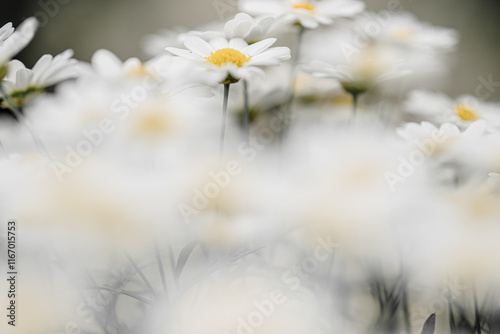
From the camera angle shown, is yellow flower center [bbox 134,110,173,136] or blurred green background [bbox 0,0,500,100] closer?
yellow flower center [bbox 134,110,173,136]

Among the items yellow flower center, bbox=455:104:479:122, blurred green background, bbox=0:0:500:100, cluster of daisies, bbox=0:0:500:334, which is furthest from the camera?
blurred green background, bbox=0:0:500:100

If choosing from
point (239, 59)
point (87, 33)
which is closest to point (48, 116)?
point (239, 59)

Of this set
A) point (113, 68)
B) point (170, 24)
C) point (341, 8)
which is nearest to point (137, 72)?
point (113, 68)

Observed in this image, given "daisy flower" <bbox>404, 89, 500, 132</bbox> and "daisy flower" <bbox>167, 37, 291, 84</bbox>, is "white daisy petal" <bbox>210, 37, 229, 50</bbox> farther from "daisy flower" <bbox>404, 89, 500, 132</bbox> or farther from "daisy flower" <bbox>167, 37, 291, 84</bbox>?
"daisy flower" <bbox>404, 89, 500, 132</bbox>

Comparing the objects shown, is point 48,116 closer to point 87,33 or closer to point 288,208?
point 288,208

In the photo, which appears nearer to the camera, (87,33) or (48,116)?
(48,116)

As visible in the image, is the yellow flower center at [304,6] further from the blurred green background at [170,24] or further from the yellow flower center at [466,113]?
the blurred green background at [170,24]

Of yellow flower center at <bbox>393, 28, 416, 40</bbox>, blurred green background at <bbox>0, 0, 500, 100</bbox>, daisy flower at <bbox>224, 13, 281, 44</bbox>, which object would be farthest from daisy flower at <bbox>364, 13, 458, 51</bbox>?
blurred green background at <bbox>0, 0, 500, 100</bbox>
